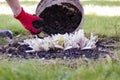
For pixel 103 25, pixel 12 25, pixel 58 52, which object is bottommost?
pixel 58 52

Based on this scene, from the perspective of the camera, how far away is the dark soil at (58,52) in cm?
435

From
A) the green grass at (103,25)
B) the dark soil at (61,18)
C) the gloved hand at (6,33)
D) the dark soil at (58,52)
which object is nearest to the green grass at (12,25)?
the gloved hand at (6,33)

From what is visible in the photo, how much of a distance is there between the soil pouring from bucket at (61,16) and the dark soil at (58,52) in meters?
0.54

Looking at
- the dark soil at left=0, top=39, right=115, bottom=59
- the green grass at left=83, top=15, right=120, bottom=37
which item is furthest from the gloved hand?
the green grass at left=83, top=15, right=120, bottom=37

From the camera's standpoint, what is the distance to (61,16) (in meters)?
5.52

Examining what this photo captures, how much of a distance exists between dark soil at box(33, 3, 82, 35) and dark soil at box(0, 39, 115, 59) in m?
0.54

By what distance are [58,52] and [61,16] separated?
999 mm

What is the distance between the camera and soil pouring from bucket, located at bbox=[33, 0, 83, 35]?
5.43m

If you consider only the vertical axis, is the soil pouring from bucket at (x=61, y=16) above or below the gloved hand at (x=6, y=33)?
above

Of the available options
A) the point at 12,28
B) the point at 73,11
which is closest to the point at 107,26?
the point at 73,11

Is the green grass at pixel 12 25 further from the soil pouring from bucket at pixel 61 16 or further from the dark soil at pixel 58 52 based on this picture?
the dark soil at pixel 58 52

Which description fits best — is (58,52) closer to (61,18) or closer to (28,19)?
(28,19)

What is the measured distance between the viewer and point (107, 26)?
6.19 metres

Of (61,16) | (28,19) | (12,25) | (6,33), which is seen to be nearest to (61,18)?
(61,16)
